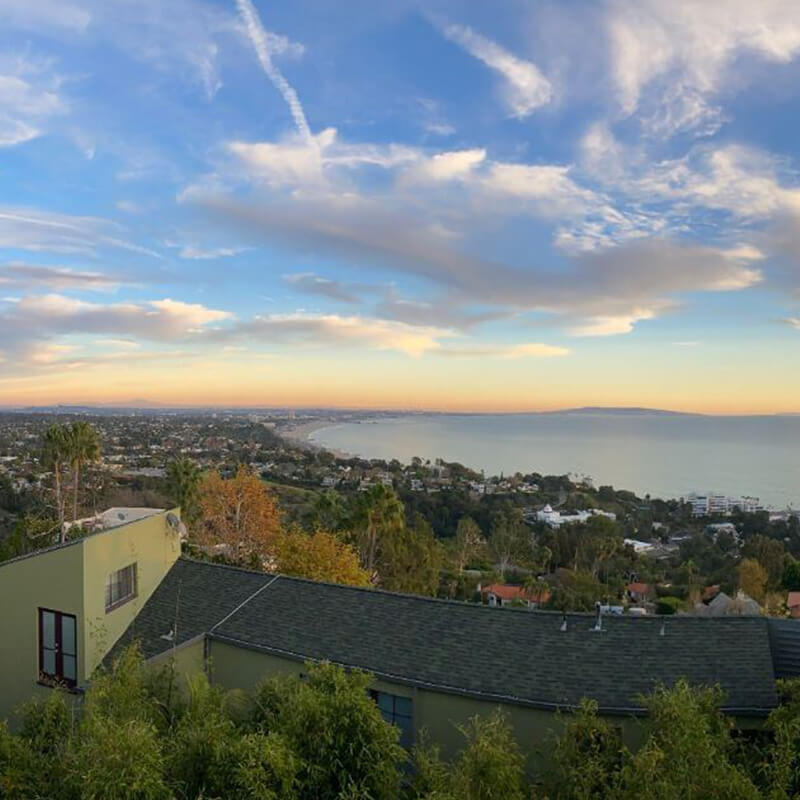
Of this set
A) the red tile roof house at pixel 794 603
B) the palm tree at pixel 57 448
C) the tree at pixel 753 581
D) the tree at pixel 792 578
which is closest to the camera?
the red tile roof house at pixel 794 603

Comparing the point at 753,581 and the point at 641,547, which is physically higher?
the point at 753,581

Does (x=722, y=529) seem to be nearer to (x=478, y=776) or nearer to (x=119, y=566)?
(x=119, y=566)

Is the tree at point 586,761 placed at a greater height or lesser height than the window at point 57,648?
greater

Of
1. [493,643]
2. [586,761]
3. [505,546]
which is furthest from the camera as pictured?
[505,546]

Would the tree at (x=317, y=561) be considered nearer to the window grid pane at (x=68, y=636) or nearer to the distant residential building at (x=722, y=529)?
the window grid pane at (x=68, y=636)

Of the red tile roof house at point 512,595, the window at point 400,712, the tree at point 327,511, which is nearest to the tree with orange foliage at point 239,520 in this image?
the tree at point 327,511

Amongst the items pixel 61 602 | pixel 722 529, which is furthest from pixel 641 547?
pixel 61 602

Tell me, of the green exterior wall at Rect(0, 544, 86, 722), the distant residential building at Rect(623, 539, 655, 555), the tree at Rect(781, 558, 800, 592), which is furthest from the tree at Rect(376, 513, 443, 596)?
the distant residential building at Rect(623, 539, 655, 555)
